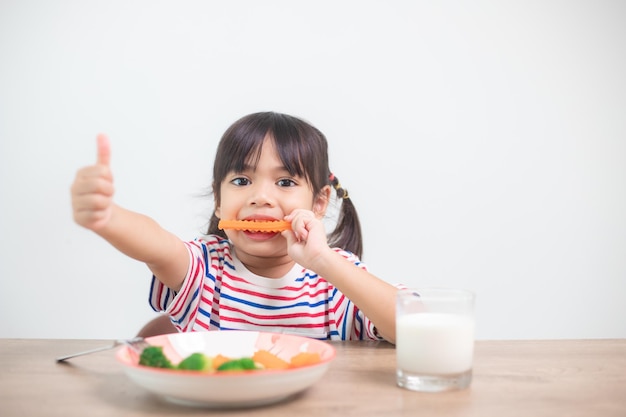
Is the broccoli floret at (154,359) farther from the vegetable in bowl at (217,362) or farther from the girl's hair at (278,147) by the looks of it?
the girl's hair at (278,147)

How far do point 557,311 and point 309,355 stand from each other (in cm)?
200

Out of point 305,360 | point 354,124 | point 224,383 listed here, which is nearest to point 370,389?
point 305,360

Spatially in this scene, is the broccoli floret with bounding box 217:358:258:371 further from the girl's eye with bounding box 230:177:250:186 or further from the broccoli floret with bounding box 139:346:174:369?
the girl's eye with bounding box 230:177:250:186

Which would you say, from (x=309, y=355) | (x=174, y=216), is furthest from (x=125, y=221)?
(x=174, y=216)

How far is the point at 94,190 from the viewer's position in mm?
756

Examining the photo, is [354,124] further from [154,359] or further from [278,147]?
[154,359]

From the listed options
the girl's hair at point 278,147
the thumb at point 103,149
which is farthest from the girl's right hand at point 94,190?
the girl's hair at point 278,147

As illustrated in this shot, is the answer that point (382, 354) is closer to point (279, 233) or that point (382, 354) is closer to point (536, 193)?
point (279, 233)

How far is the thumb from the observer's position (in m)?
0.76

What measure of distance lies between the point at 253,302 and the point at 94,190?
1.72 feet

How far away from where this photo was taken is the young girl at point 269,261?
108 centimetres

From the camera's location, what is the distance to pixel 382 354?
930mm

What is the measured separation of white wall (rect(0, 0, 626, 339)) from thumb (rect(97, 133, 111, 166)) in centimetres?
154

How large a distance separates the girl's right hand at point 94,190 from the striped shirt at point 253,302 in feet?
1.27
